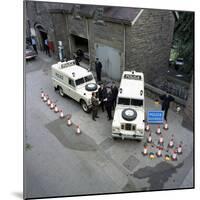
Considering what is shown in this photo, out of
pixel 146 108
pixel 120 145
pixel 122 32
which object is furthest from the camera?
pixel 122 32

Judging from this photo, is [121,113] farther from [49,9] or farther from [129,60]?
[49,9]

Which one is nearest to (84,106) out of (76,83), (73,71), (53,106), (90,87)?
(90,87)

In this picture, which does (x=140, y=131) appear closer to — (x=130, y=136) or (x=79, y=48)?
(x=130, y=136)

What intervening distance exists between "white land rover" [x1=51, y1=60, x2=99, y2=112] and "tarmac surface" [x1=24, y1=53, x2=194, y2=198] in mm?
953

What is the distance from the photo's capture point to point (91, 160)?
29.1 feet

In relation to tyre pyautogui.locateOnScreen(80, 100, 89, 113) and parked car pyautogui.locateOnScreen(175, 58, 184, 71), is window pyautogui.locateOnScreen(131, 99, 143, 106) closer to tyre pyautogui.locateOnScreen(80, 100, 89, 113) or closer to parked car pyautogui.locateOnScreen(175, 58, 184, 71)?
tyre pyautogui.locateOnScreen(80, 100, 89, 113)

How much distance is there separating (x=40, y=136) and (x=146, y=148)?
544cm

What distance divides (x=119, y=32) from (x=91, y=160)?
8.81 metres

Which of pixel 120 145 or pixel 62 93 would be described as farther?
pixel 62 93

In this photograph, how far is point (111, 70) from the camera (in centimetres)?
1565

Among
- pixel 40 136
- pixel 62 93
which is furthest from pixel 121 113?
pixel 62 93

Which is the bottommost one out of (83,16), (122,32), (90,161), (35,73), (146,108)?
(90,161)

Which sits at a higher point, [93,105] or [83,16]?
[83,16]

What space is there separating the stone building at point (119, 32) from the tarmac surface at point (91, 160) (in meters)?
4.69
